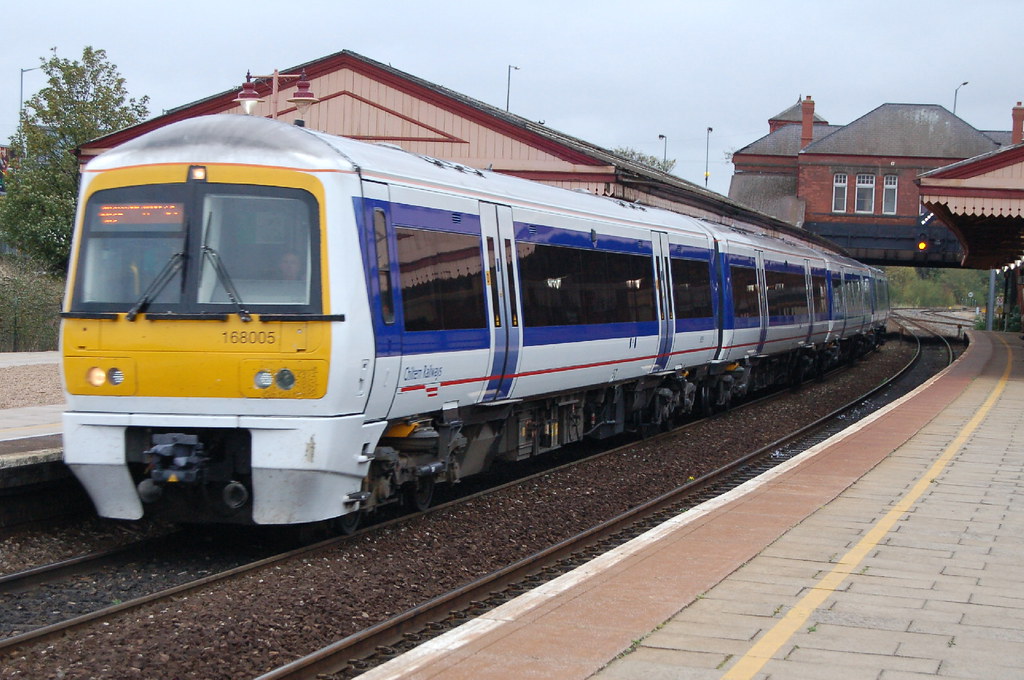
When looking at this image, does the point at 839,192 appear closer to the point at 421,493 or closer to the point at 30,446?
the point at 421,493

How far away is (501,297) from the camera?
10.7 meters

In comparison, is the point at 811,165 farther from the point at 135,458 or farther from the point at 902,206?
the point at 135,458

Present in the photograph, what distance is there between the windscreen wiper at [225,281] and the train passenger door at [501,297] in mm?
2860

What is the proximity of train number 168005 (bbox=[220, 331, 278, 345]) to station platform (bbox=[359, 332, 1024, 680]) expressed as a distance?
2.51 m

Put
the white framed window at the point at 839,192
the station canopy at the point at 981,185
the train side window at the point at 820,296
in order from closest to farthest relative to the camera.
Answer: the station canopy at the point at 981,185
the train side window at the point at 820,296
the white framed window at the point at 839,192

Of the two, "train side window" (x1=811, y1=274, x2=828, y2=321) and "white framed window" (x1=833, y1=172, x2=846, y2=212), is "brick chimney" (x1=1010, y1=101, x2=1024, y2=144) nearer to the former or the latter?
"white framed window" (x1=833, y1=172, x2=846, y2=212)

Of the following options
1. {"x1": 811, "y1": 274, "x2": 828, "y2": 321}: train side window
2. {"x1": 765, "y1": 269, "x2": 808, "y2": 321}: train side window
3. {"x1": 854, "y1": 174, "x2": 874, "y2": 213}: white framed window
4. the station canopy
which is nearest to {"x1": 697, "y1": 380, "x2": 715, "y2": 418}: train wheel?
{"x1": 765, "y1": 269, "x2": 808, "y2": 321}: train side window

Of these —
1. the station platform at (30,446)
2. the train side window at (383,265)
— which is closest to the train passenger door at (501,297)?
the train side window at (383,265)

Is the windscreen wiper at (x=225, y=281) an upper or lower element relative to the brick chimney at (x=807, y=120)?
lower

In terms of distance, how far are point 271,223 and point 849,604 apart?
441 centimetres

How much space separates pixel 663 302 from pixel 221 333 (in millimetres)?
8363

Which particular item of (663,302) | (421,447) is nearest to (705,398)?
(663,302)

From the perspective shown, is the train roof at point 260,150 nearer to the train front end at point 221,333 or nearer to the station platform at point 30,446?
the train front end at point 221,333

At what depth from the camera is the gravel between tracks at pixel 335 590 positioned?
6.20 metres
